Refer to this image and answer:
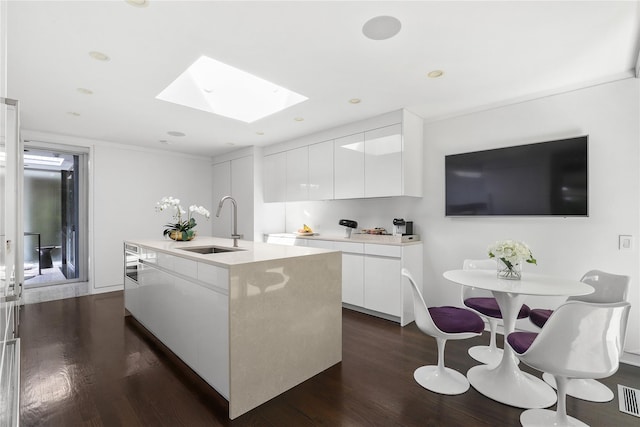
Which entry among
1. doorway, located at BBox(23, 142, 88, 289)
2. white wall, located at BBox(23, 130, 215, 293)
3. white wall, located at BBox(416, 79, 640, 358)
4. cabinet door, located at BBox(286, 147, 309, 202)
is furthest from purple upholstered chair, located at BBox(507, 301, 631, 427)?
doorway, located at BBox(23, 142, 88, 289)

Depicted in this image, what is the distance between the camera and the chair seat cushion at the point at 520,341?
1821 mm

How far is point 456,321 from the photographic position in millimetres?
2201

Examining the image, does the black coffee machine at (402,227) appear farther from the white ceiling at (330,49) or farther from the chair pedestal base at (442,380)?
the chair pedestal base at (442,380)

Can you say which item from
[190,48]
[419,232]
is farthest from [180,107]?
[419,232]

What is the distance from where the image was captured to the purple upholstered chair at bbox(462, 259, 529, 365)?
256 cm

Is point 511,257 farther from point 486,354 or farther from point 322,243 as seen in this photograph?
point 322,243

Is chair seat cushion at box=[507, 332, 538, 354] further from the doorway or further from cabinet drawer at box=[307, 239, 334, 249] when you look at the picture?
the doorway

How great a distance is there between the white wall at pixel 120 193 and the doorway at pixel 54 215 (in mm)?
273

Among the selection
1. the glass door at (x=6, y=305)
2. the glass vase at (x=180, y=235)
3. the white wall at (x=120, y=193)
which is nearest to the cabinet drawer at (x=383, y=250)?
the glass vase at (x=180, y=235)

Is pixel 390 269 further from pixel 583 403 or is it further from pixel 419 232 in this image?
pixel 583 403

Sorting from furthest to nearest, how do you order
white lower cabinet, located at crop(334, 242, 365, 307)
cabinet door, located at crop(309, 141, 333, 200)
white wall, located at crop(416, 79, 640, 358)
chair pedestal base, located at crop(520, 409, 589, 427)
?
cabinet door, located at crop(309, 141, 333, 200)
white lower cabinet, located at crop(334, 242, 365, 307)
white wall, located at crop(416, 79, 640, 358)
chair pedestal base, located at crop(520, 409, 589, 427)

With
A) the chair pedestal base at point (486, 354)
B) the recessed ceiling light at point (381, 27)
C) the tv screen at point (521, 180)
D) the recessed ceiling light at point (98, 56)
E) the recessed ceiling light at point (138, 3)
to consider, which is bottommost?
the chair pedestal base at point (486, 354)

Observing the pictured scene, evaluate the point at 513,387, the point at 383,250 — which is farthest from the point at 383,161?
the point at 513,387

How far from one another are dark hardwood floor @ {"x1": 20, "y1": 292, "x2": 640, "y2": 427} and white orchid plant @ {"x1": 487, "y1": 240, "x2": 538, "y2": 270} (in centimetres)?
95
